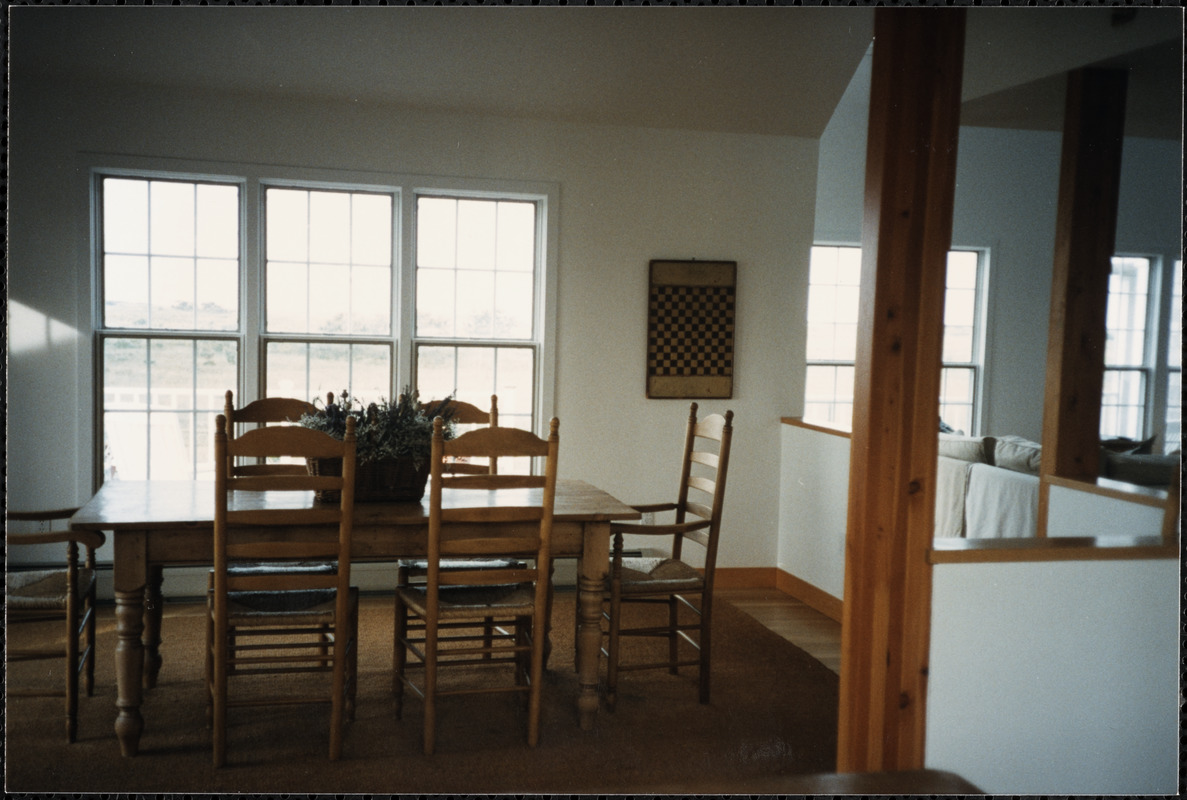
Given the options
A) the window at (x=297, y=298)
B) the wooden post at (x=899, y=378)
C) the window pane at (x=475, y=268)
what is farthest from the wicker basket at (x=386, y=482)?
the window pane at (x=475, y=268)

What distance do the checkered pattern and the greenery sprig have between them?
6.80 feet

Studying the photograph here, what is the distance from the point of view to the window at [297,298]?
4496 mm

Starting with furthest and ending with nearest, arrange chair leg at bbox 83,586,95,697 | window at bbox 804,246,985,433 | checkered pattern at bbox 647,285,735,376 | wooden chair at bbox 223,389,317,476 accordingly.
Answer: window at bbox 804,246,985,433, checkered pattern at bbox 647,285,735,376, wooden chair at bbox 223,389,317,476, chair leg at bbox 83,586,95,697

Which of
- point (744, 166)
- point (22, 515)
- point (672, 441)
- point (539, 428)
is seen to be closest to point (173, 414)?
point (22, 515)

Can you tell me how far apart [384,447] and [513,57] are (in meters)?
2.29

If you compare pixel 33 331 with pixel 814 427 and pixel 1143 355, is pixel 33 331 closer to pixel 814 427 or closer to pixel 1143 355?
pixel 814 427

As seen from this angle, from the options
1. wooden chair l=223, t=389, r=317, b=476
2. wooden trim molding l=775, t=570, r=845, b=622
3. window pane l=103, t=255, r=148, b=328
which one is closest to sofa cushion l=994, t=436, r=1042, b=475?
wooden trim molding l=775, t=570, r=845, b=622

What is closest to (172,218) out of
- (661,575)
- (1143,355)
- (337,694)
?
(337,694)

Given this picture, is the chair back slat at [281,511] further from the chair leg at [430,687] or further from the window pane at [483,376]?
the window pane at [483,376]

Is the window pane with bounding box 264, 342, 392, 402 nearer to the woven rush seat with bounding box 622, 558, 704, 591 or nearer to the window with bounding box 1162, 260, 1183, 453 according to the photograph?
the woven rush seat with bounding box 622, 558, 704, 591

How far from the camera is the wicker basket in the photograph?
10.2 ft

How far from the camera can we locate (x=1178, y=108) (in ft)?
9.68

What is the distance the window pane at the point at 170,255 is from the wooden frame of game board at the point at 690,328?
2.30 m

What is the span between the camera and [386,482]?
124 inches
